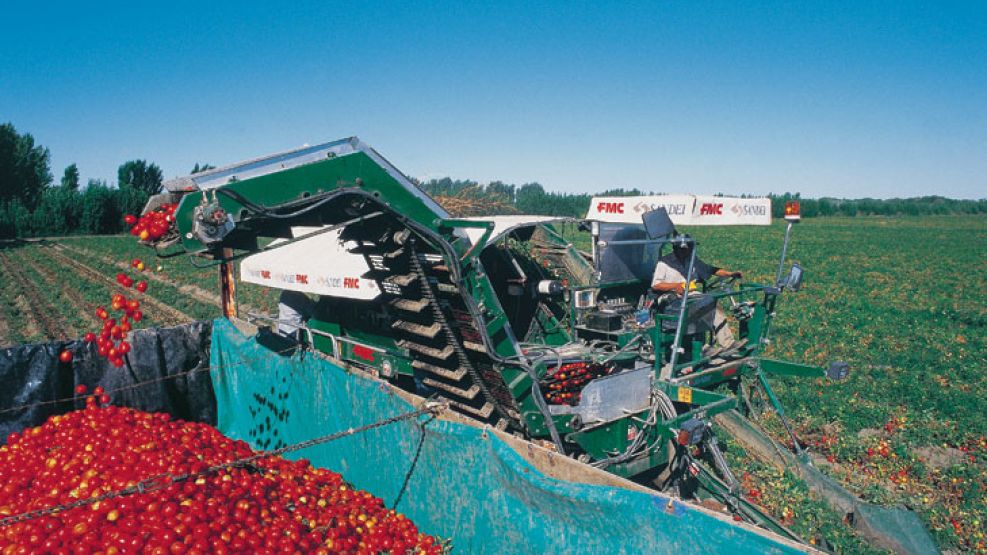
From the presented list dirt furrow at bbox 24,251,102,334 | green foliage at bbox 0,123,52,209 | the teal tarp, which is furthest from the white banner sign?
green foliage at bbox 0,123,52,209

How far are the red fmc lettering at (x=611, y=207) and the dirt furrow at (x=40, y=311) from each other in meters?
15.3

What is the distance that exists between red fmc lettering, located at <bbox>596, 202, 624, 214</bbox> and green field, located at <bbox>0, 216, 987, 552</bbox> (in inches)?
127

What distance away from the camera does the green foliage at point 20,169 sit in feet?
213

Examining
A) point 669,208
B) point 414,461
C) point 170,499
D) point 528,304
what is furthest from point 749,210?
point 170,499

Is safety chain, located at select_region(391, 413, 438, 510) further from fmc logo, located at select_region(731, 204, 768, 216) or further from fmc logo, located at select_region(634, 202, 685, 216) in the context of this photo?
fmc logo, located at select_region(731, 204, 768, 216)

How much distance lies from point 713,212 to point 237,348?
640 cm

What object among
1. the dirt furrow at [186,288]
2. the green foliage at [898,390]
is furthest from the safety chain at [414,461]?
the dirt furrow at [186,288]

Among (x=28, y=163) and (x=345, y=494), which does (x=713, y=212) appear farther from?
(x=28, y=163)

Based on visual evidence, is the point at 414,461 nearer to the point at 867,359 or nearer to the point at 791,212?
the point at 791,212

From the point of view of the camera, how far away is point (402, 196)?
5.14 m

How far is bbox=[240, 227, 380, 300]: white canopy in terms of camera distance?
788 centimetres

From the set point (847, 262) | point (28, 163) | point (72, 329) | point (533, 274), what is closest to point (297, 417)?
point (533, 274)

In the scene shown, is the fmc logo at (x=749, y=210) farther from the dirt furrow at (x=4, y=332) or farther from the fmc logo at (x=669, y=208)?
the dirt furrow at (x=4, y=332)

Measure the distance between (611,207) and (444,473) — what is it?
4058 mm
